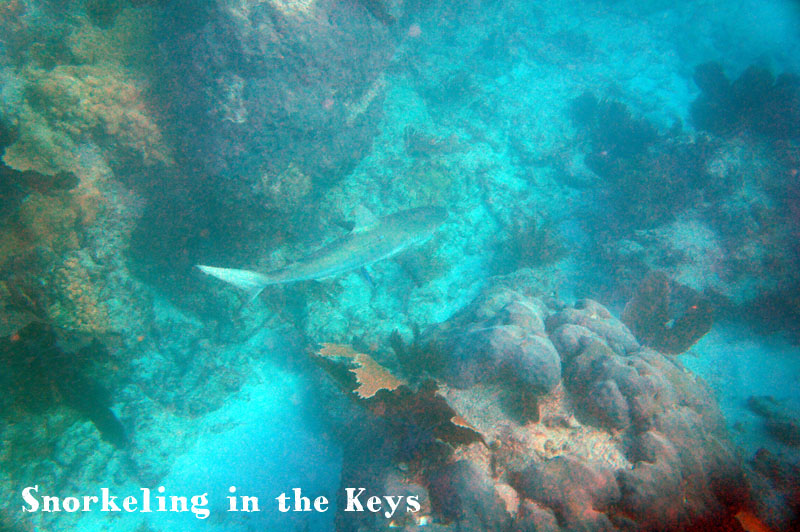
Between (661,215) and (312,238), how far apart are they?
872 cm

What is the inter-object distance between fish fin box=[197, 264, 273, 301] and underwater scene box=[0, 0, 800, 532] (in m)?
0.03

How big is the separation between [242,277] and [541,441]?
4.58 meters

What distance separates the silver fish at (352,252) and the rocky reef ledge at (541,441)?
1723 mm

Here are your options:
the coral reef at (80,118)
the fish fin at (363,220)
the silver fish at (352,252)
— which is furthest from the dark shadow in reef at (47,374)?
the fish fin at (363,220)

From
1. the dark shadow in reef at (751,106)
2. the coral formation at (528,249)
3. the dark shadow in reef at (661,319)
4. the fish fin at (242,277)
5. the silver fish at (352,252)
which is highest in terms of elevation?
the dark shadow in reef at (751,106)

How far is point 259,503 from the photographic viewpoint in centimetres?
600

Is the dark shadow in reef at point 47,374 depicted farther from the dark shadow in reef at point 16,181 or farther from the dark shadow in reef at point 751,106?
the dark shadow in reef at point 751,106

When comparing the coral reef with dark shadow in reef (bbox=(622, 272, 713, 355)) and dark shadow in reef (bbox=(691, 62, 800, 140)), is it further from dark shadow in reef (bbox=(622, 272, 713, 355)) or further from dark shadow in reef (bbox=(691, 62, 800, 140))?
dark shadow in reef (bbox=(691, 62, 800, 140))

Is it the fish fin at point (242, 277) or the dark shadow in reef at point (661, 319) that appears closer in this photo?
the fish fin at point (242, 277)

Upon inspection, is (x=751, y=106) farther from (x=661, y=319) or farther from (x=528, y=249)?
(x=528, y=249)

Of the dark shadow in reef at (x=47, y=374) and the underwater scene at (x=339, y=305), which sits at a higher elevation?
the underwater scene at (x=339, y=305)

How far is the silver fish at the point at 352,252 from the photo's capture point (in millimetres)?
5133

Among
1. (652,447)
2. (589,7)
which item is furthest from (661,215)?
(589,7)

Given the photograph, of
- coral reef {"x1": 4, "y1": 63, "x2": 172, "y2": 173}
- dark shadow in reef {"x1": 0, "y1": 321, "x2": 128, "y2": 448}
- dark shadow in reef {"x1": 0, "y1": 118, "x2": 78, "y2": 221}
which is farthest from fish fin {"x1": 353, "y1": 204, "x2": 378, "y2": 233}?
dark shadow in reef {"x1": 0, "y1": 321, "x2": 128, "y2": 448}
